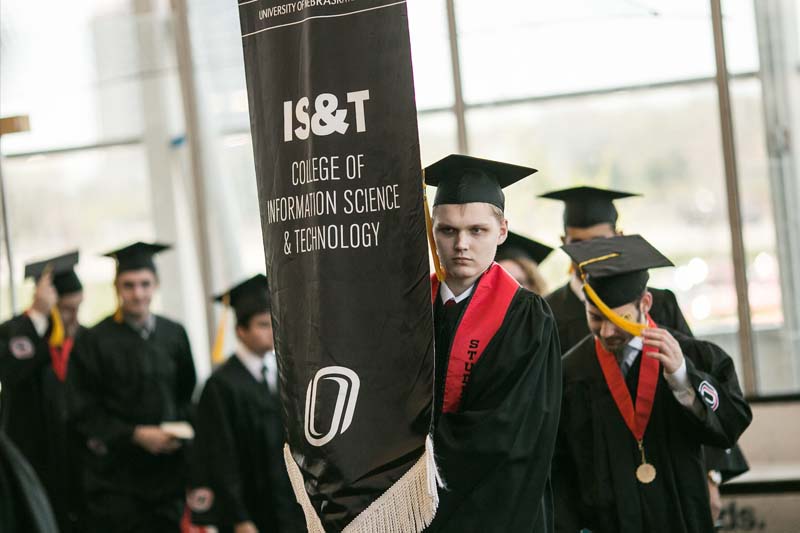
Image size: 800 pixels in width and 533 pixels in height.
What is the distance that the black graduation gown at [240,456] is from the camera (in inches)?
237

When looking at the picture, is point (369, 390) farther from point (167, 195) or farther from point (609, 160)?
point (167, 195)

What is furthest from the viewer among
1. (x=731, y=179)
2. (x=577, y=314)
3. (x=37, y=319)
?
(x=731, y=179)

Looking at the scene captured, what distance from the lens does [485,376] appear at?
336 cm

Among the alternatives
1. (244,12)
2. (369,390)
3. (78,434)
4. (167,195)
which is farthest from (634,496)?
(167,195)

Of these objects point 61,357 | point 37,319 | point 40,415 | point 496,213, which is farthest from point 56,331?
point 496,213

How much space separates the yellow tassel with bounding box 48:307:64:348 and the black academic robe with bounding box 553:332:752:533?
13.3 feet

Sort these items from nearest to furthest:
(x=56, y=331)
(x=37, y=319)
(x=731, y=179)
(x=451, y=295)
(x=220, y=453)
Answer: (x=451, y=295), (x=220, y=453), (x=37, y=319), (x=56, y=331), (x=731, y=179)

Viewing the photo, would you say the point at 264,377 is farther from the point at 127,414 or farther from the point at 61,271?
the point at 61,271

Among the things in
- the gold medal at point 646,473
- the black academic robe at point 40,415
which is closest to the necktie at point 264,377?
the black academic robe at point 40,415

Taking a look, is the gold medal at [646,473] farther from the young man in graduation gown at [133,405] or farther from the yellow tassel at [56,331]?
the yellow tassel at [56,331]

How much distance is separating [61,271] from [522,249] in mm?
3171

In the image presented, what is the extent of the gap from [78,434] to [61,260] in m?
1.13

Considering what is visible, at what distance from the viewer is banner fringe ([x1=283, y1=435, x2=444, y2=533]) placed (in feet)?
10.1

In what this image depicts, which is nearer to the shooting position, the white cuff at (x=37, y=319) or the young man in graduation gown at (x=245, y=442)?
the young man in graduation gown at (x=245, y=442)
